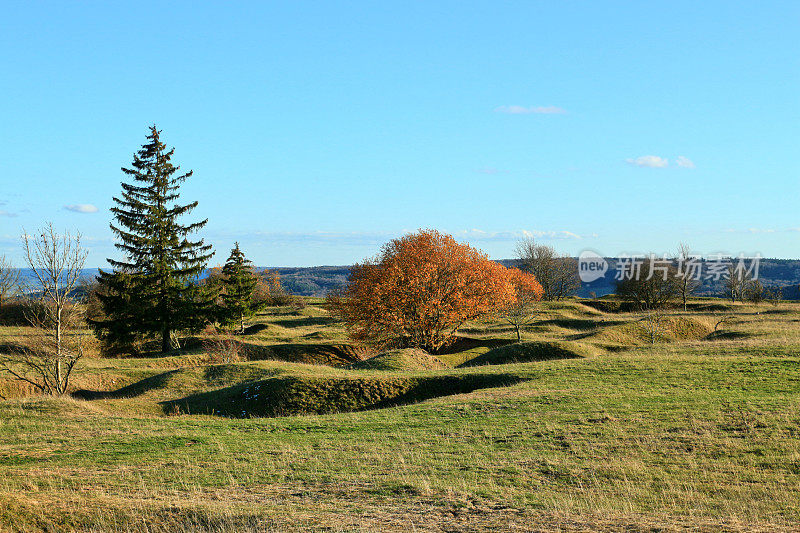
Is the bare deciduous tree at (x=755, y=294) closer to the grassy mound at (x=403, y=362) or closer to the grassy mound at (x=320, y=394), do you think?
the grassy mound at (x=403, y=362)

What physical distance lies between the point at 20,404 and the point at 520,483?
1913 centimetres

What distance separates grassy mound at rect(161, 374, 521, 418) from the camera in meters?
24.9

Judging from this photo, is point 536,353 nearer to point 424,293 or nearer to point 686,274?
point 424,293

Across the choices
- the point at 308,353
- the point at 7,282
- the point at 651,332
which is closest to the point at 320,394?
the point at 308,353

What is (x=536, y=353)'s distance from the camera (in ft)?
115

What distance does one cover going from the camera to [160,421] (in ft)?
66.7

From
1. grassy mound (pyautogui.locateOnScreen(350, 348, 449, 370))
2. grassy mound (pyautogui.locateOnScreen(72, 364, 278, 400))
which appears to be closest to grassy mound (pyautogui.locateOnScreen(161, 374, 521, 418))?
grassy mound (pyautogui.locateOnScreen(72, 364, 278, 400))

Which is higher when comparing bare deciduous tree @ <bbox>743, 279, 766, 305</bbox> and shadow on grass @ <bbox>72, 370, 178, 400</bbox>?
bare deciduous tree @ <bbox>743, 279, 766, 305</bbox>

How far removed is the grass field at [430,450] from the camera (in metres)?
10.2

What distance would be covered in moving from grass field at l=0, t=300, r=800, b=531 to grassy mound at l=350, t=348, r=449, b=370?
3.42 metres

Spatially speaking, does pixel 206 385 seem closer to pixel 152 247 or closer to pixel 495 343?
pixel 152 247

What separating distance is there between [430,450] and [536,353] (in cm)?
2129

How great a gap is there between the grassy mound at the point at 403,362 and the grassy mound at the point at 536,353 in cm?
243

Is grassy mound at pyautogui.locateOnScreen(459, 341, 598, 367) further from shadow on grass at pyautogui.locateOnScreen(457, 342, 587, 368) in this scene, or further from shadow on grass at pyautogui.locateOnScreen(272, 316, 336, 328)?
shadow on grass at pyautogui.locateOnScreen(272, 316, 336, 328)
